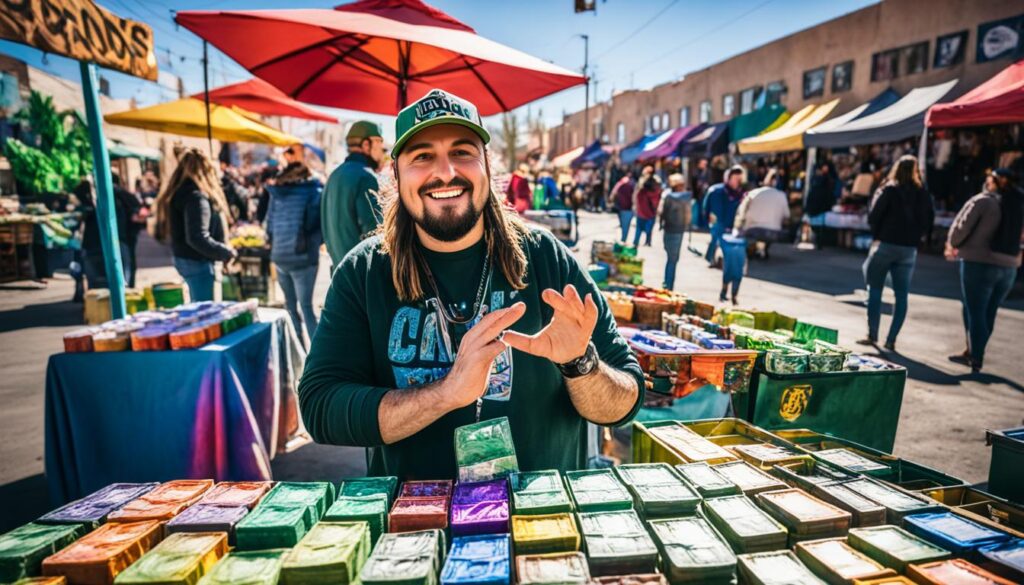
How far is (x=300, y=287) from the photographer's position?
17.4ft

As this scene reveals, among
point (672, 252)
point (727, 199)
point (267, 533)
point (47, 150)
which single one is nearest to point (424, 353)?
point (267, 533)

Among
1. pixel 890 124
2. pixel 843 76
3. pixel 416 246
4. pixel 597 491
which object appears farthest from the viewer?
pixel 843 76

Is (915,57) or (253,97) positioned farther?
(915,57)

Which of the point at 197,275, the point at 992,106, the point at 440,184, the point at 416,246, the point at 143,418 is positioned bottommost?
the point at 143,418

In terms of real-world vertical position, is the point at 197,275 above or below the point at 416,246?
below

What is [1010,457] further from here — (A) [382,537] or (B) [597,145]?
(B) [597,145]

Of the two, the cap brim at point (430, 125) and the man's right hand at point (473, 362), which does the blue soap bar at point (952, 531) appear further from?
the cap brim at point (430, 125)

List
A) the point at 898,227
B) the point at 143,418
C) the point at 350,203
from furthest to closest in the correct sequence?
1. the point at 898,227
2. the point at 350,203
3. the point at 143,418

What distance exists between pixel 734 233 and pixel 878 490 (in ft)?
24.0

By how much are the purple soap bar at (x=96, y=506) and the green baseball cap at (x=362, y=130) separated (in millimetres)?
3630

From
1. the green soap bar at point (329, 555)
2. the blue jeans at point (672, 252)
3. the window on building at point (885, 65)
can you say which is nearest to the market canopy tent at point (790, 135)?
the window on building at point (885, 65)

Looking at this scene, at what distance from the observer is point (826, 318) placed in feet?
25.0

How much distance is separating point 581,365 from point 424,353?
52 centimetres

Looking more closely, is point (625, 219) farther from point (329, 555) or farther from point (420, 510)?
point (329, 555)
